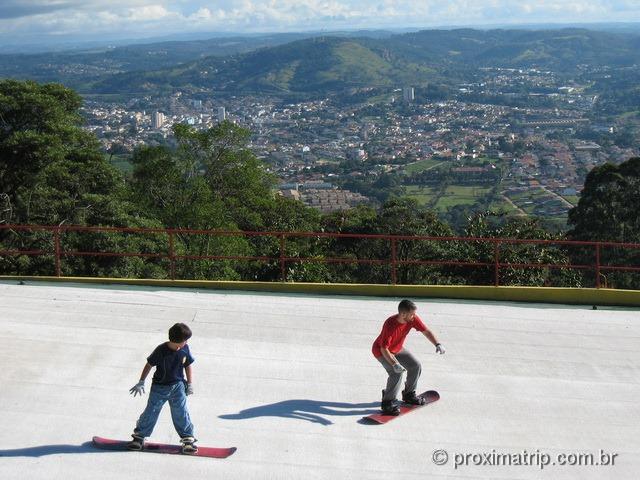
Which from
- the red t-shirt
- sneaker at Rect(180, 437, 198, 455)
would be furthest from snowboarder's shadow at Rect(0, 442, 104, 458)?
the red t-shirt

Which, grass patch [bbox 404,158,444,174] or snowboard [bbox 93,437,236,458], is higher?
snowboard [bbox 93,437,236,458]

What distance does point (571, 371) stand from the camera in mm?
10094

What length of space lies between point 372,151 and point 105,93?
7980 cm

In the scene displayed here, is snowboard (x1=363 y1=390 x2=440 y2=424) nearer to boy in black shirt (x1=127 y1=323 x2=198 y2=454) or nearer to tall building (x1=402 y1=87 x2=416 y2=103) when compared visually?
boy in black shirt (x1=127 y1=323 x2=198 y2=454)

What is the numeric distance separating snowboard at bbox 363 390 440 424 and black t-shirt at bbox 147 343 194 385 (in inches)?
83.5

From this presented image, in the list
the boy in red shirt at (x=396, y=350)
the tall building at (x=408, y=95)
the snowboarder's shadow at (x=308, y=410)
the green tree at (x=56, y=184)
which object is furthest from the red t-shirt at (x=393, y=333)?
the tall building at (x=408, y=95)

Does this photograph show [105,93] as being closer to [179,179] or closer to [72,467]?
[179,179]

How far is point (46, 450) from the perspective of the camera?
7.51 metres

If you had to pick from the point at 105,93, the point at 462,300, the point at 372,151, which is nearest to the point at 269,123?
the point at 372,151

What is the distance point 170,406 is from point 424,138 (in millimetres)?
123940

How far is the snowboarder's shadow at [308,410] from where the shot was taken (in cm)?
838

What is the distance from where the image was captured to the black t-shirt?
6.98m

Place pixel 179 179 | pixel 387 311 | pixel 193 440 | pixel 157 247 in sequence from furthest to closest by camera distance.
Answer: pixel 179 179 → pixel 157 247 → pixel 387 311 → pixel 193 440

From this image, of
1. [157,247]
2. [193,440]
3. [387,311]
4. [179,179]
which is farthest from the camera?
[179,179]
